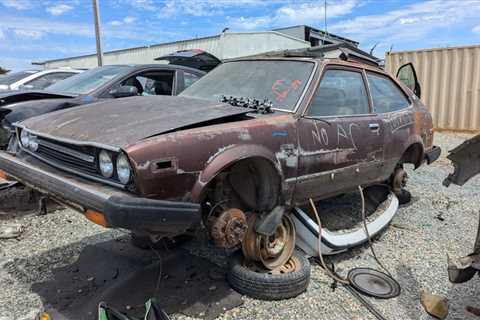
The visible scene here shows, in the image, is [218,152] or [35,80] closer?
[218,152]

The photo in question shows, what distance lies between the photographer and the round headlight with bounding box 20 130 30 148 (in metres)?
3.16

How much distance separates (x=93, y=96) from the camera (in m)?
5.09

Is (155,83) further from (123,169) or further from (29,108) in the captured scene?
(123,169)

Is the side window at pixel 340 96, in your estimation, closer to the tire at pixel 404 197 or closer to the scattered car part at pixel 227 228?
the scattered car part at pixel 227 228

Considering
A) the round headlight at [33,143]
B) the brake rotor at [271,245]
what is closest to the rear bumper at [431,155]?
the brake rotor at [271,245]

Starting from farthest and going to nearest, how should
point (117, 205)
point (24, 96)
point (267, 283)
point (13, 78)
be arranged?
point (13, 78) < point (24, 96) < point (267, 283) < point (117, 205)

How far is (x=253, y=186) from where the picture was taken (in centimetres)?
301

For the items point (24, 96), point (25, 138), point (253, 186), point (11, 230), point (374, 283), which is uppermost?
point (24, 96)

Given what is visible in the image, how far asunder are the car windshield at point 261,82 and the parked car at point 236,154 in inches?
0.5

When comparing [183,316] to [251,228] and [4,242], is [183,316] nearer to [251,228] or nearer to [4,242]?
[251,228]

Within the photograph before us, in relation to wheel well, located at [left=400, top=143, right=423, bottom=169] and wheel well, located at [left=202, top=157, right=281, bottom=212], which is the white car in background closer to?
wheel well, located at [left=202, top=157, right=281, bottom=212]

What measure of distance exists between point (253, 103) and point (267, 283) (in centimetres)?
136

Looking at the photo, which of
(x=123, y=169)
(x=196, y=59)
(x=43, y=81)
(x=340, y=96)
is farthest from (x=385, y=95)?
(x=43, y=81)

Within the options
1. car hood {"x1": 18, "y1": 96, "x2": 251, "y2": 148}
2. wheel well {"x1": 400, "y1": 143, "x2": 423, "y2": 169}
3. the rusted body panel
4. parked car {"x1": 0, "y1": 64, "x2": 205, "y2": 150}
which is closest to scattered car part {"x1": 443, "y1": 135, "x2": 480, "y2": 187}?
the rusted body panel
